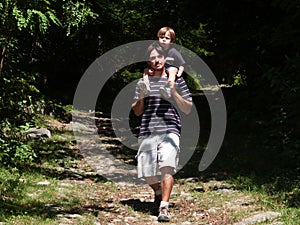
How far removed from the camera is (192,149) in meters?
11.7

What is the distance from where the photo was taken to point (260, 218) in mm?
5867

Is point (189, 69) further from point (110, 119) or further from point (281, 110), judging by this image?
point (281, 110)

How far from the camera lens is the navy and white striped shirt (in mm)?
5945

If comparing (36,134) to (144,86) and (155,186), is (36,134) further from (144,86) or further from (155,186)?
(144,86)

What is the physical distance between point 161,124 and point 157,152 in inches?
14.3

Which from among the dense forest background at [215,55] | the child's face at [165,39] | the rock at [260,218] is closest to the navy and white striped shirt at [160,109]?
the child's face at [165,39]

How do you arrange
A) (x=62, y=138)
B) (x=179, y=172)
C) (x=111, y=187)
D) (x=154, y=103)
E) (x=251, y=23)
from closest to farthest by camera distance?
1. (x=154, y=103)
2. (x=111, y=187)
3. (x=179, y=172)
4. (x=251, y=23)
5. (x=62, y=138)

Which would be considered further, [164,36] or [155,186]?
[155,186]

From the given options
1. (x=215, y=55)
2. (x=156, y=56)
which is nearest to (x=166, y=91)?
(x=156, y=56)

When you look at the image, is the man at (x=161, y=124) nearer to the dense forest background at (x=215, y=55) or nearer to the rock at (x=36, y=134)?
the dense forest background at (x=215, y=55)

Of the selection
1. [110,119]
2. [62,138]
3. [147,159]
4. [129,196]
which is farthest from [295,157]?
[110,119]

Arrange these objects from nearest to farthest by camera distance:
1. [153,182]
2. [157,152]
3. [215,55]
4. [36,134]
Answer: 1. [157,152]
2. [153,182]
3. [36,134]
4. [215,55]

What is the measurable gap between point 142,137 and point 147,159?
0.28 metres

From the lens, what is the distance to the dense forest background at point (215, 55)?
8430mm
